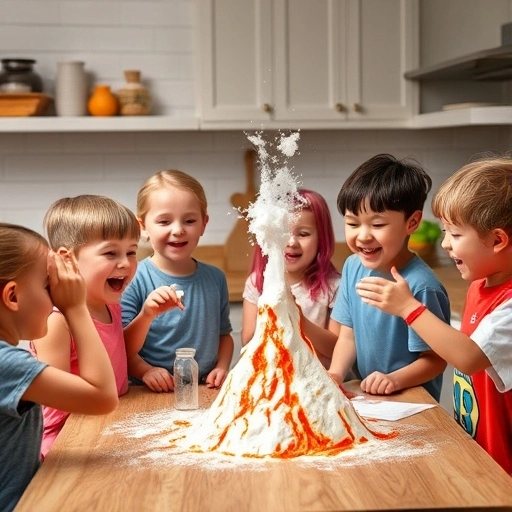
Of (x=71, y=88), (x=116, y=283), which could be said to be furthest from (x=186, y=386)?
(x=71, y=88)

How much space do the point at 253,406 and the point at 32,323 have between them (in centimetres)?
42

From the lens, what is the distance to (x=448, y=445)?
1672 millimetres

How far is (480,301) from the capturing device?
Result: 205cm

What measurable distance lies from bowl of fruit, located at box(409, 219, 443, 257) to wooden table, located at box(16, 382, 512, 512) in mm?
2653

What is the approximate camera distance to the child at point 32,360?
1.58 meters

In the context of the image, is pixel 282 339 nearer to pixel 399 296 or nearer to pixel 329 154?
pixel 399 296

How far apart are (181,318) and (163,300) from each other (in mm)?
333

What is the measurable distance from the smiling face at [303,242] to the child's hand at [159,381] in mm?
582

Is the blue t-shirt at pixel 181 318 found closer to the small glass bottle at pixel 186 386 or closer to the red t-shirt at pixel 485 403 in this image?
the small glass bottle at pixel 186 386

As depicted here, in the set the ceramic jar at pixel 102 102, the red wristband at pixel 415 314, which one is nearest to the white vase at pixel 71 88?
the ceramic jar at pixel 102 102

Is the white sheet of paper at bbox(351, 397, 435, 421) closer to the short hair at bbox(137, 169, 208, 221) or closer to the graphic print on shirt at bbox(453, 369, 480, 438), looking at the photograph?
the graphic print on shirt at bbox(453, 369, 480, 438)

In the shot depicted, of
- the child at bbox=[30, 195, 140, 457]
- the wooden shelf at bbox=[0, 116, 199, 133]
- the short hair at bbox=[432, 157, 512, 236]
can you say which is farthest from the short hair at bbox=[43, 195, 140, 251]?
the wooden shelf at bbox=[0, 116, 199, 133]

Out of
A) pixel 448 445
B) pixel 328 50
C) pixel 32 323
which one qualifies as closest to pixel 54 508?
pixel 32 323

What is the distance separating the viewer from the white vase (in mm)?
4035
